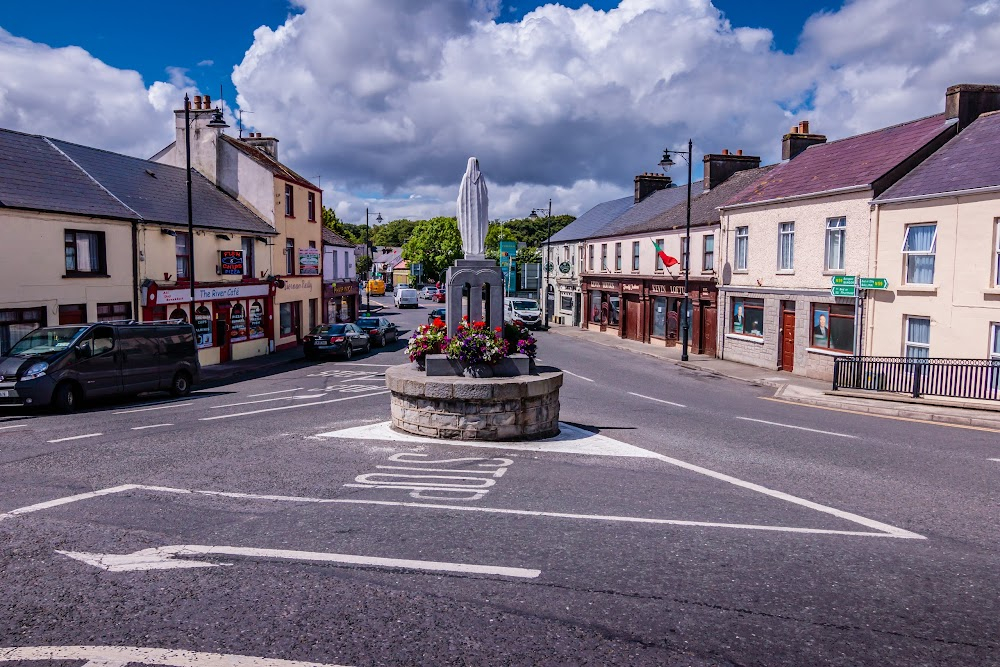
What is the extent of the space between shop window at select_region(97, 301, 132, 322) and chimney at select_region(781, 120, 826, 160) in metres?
26.8

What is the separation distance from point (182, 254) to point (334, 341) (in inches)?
270

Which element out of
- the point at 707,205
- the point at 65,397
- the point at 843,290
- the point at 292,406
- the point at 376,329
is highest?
the point at 707,205

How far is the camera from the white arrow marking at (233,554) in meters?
5.49

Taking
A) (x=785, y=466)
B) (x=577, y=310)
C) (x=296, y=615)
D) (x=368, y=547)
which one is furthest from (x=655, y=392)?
(x=577, y=310)

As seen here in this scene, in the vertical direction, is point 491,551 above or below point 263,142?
below

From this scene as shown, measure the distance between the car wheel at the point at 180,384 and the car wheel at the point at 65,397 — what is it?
3.14 meters

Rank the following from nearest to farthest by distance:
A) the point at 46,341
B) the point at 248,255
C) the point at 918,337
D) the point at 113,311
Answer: the point at 46,341, the point at 918,337, the point at 113,311, the point at 248,255

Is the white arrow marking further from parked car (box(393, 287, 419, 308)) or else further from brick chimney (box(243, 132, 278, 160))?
parked car (box(393, 287, 419, 308))

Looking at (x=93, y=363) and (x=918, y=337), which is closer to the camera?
(x=93, y=363)

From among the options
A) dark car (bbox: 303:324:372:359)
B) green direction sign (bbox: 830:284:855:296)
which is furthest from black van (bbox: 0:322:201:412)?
green direction sign (bbox: 830:284:855:296)

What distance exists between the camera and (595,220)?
50625 millimetres

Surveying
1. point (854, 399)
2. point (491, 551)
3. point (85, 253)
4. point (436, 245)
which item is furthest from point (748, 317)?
point (436, 245)

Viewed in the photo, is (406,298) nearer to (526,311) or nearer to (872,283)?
(526,311)

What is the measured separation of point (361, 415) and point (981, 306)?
16.4m
